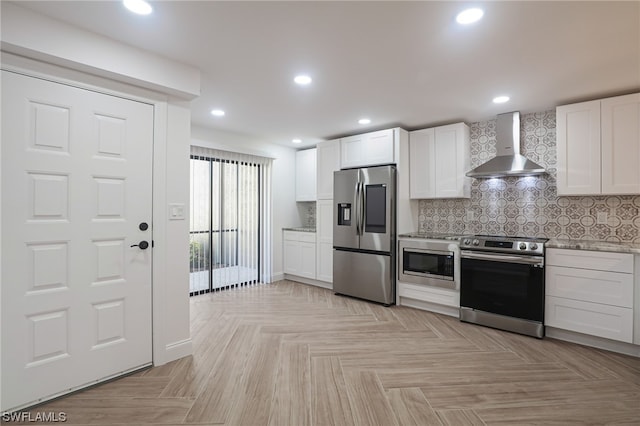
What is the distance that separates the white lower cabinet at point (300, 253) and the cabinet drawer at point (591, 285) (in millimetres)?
3167

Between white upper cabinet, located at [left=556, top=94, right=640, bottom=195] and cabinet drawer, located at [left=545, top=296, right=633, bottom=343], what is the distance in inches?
43.9

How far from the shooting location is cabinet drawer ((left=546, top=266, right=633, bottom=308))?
2742mm

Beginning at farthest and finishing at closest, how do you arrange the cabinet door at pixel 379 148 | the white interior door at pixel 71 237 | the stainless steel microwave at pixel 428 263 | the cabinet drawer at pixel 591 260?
1. the cabinet door at pixel 379 148
2. the stainless steel microwave at pixel 428 263
3. the cabinet drawer at pixel 591 260
4. the white interior door at pixel 71 237

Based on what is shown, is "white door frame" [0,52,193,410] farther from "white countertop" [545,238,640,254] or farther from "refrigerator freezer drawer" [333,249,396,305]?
"white countertop" [545,238,640,254]

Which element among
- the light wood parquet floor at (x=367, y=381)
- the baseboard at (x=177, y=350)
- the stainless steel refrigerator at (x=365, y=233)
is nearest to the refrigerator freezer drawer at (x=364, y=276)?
the stainless steel refrigerator at (x=365, y=233)

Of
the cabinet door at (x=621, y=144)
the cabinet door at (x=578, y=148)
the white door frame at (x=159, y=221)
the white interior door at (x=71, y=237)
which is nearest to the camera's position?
the white interior door at (x=71, y=237)

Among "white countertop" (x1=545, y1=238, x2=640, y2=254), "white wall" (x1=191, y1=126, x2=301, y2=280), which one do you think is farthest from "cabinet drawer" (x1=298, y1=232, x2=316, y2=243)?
"white countertop" (x1=545, y1=238, x2=640, y2=254)

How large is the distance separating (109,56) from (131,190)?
0.94 meters

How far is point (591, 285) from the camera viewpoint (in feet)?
9.46

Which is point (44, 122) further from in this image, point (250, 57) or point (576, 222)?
point (576, 222)

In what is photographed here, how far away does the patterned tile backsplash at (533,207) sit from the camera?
10.7 ft

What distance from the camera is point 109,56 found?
2.16 metres

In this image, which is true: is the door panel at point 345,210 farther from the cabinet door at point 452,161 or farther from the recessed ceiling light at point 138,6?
the recessed ceiling light at point 138,6

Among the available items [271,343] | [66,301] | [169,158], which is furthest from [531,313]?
[66,301]
